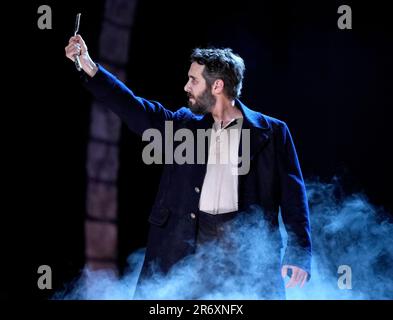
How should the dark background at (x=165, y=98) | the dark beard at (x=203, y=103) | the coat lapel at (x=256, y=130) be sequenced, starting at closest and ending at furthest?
the coat lapel at (x=256, y=130)
the dark beard at (x=203, y=103)
the dark background at (x=165, y=98)

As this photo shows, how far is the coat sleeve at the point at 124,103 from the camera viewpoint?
8.99 ft

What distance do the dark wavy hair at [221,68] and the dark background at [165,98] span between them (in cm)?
71

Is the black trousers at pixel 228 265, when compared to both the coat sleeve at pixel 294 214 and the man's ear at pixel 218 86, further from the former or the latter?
the man's ear at pixel 218 86

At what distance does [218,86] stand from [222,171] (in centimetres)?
53

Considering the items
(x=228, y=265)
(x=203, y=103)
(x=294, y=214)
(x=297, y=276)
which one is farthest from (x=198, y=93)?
(x=297, y=276)

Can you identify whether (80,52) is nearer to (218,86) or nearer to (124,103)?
(124,103)

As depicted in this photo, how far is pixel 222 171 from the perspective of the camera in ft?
9.29

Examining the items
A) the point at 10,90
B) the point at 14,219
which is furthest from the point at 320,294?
the point at 10,90

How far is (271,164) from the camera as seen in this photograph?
2.87 metres

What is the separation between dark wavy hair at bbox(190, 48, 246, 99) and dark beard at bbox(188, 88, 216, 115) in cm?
7

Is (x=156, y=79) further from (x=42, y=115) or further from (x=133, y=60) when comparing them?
(x=42, y=115)

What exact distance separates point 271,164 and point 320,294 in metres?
1.22

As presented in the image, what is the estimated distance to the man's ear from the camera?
10.0 feet

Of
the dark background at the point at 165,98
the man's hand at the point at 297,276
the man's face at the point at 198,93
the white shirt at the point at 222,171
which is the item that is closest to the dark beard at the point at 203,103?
the man's face at the point at 198,93
